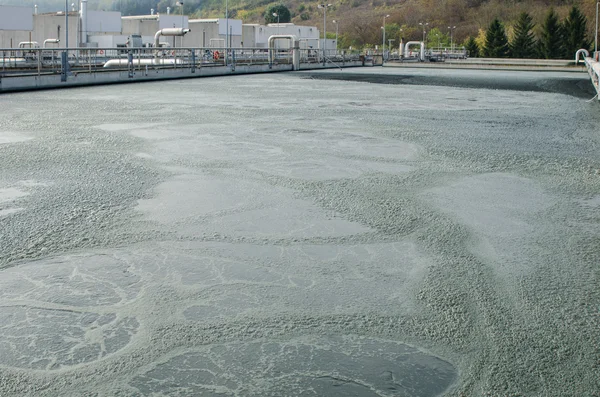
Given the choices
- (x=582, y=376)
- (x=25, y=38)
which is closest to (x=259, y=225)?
(x=582, y=376)

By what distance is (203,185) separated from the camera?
7484mm

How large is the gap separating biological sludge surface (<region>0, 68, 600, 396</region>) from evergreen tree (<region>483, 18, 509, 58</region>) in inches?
2754

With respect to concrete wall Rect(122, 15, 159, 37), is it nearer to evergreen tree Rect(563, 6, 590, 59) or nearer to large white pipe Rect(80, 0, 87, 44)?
large white pipe Rect(80, 0, 87, 44)

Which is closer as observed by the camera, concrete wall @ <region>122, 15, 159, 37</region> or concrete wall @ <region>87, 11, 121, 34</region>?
concrete wall @ <region>87, 11, 121, 34</region>

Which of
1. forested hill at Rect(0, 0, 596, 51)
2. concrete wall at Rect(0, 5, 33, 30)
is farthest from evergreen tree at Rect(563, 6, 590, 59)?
concrete wall at Rect(0, 5, 33, 30)

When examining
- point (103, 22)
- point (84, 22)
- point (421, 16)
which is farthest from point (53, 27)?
point (421, 16)

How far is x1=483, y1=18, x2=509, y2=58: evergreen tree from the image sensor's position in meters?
76.5

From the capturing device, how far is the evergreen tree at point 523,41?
7531 centimetres

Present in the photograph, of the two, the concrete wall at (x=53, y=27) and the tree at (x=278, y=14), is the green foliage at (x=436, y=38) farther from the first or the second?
the concrete wall at (x=53, y=27)

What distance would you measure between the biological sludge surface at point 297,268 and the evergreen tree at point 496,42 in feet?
229

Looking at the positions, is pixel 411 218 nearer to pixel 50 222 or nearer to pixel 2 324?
pixel 50 222

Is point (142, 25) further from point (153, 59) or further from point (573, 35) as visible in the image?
point (573, 35)

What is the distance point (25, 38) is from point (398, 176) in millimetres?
62083

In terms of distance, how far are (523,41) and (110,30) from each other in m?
43.0
